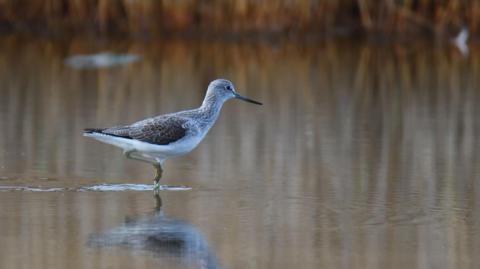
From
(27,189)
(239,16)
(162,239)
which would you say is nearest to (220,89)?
(27,189)

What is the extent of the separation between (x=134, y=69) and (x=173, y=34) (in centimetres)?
343

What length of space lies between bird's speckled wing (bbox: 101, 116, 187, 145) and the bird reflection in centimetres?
98

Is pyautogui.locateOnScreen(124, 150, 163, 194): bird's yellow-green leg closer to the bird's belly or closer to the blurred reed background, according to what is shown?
the bird's belly

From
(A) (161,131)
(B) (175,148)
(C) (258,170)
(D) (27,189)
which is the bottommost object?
(D) (27,189)

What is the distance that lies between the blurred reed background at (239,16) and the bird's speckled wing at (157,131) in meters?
9.22

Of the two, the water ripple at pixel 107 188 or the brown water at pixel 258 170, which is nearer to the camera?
the brown water at pixel 258 170

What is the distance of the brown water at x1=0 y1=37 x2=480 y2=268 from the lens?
251 inches

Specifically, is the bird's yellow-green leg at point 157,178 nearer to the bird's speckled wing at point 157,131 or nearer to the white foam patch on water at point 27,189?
the bird's speckled wing at point 157,131

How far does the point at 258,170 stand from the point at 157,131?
0.99 meters

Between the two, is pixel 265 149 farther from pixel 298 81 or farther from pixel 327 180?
pixel 298 81

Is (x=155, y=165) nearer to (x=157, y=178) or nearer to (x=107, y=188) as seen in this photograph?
(x=157, y=178)

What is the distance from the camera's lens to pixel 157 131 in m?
8.11

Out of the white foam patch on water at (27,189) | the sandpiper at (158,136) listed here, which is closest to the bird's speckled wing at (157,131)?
the sandpiper at (158,136)

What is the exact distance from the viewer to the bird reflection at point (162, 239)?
6.19 metres
